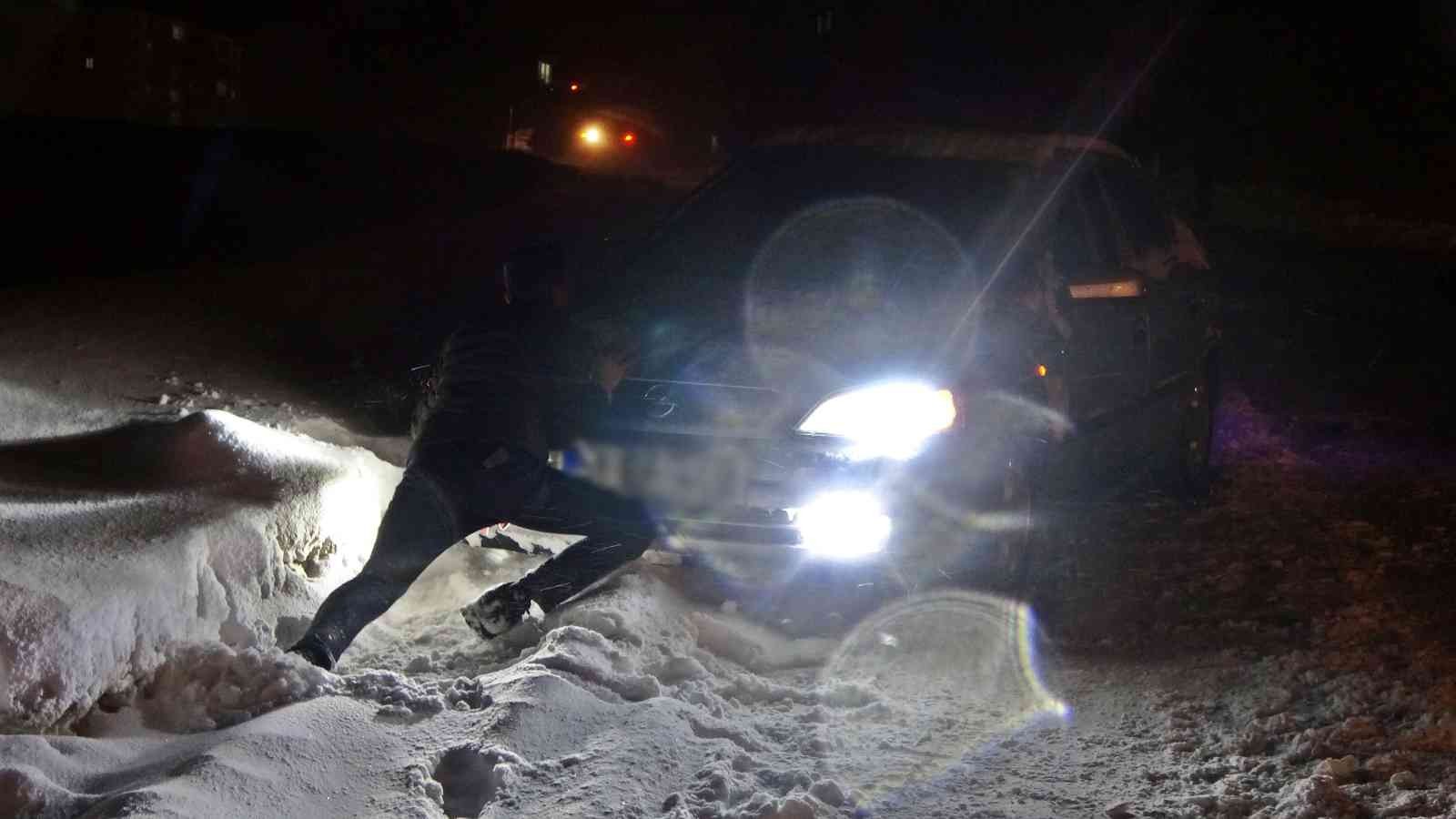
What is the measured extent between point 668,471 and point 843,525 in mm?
595

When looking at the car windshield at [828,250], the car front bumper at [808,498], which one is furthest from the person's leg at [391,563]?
the car windshield at [828,250]

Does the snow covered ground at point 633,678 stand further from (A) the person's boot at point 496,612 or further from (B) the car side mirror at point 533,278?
(B) the car side mirror at point 533,278

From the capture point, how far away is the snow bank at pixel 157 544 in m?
3.06

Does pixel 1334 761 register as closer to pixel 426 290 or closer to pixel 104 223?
pixel 426 290

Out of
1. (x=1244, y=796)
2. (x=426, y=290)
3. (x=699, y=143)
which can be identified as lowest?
(x=1244, y=796)

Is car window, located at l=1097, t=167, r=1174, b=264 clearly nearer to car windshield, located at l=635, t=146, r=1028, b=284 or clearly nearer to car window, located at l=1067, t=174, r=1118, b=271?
car window, located at l=1067, t=174, r=1118, b=271

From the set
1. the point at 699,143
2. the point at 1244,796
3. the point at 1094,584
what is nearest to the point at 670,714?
the point at 1244,796

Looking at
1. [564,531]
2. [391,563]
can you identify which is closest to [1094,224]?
[564,531]

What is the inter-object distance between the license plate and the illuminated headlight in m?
0.23

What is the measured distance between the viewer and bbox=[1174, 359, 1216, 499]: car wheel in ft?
20.7

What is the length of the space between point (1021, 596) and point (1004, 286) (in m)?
1.16

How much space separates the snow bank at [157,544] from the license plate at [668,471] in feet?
3.37

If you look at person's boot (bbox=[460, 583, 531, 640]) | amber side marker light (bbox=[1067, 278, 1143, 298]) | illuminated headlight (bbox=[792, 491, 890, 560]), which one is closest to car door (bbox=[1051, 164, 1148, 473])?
amber side marker light (bbox=[1067, 278, 1143, 298])

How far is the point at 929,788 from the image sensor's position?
10.1 feet
